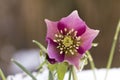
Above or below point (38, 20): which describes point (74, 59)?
below

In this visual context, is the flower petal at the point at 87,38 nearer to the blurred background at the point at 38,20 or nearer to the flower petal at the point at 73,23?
the flower petal at the point at 73,23

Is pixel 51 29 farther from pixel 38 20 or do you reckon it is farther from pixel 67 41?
pixel 38 20

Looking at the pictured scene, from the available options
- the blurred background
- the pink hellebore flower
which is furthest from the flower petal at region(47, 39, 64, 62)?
the blurred background

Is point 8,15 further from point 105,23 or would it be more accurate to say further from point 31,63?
point 105,23

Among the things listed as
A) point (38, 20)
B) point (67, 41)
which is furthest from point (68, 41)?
point (38, 20)

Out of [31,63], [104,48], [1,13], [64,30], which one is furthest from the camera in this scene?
[104,48]

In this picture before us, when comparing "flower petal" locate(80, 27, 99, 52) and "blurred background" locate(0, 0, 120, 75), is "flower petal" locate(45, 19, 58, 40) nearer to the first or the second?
"flower petal" locate(80, 27, 99, 52)

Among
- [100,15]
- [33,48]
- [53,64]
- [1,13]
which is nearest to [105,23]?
[100,15]
